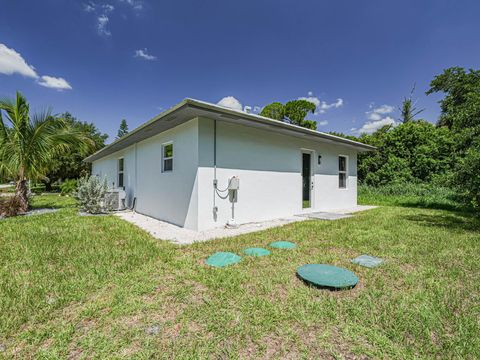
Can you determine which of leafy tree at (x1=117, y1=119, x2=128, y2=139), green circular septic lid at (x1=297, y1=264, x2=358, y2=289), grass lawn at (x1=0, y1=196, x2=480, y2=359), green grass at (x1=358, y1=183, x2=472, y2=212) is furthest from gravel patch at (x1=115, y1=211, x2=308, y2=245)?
leafy tree at (x1=117, y1=119, x2=128, y2=139)

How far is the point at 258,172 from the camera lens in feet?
21.3

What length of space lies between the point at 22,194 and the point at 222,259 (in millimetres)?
8365

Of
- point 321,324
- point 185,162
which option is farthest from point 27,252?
point 321,324

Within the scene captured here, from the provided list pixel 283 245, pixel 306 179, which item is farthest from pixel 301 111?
pixel 283 245

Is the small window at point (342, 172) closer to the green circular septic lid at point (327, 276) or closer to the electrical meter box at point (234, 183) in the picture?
the electrical meter box at point (234, 183)

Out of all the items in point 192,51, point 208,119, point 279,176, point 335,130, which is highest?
point 192,51

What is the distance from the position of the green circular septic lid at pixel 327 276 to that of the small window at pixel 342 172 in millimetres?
7482

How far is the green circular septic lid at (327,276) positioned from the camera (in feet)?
8.27

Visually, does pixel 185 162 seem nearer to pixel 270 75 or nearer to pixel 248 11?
pixel 248 11

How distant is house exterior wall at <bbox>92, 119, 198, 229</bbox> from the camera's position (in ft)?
18.1

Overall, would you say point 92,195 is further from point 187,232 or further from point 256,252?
point 256,252

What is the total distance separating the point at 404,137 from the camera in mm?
14766

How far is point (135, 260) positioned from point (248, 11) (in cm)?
879

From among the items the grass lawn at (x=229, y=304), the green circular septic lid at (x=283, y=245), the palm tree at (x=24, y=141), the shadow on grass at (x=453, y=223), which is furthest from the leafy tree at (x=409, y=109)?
the palm tree at (x=24, y=141)
